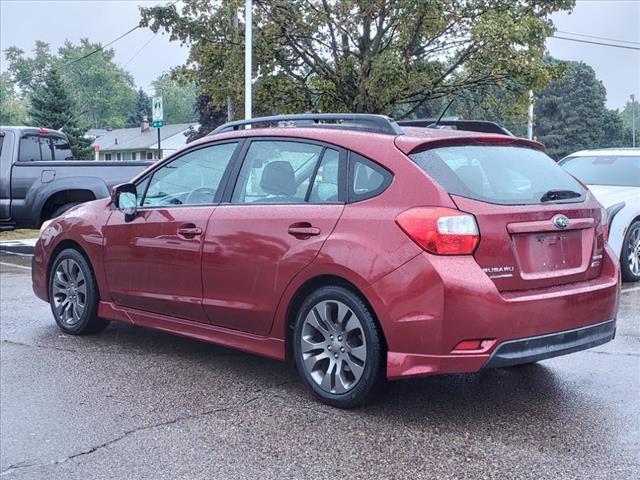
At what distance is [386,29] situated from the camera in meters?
17.9

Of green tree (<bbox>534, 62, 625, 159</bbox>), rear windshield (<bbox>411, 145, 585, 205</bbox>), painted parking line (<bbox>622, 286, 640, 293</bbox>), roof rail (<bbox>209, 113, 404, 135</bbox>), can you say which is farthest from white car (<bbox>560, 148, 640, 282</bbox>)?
green tree (<bbox>534, 62, 625, 159</bbox>)

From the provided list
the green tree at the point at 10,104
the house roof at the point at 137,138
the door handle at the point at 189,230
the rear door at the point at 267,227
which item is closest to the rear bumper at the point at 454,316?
the rear door at the point at 267,227

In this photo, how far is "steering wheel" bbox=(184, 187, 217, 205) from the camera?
5.17 metres

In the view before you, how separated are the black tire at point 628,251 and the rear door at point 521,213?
460cm

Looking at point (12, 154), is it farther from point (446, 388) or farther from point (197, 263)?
point (446, 388)

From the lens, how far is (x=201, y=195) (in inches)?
207

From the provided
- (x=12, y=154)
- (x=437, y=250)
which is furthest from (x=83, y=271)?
(x=12, y=154)

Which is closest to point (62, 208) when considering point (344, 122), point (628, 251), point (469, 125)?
point (344, 122)

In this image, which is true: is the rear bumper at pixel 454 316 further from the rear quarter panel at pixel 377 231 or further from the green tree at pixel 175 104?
→ the green tree at pixel 175 104

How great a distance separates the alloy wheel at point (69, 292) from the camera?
621 cm

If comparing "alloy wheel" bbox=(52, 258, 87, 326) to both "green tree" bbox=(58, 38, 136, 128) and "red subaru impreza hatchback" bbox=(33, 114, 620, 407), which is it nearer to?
"red subaru impreza hatchback" bbox=(33, 114, 620, 407)

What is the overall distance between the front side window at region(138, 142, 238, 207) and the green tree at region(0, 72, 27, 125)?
94.5 m

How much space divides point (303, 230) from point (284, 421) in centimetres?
110

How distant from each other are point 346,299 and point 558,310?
1.15m
